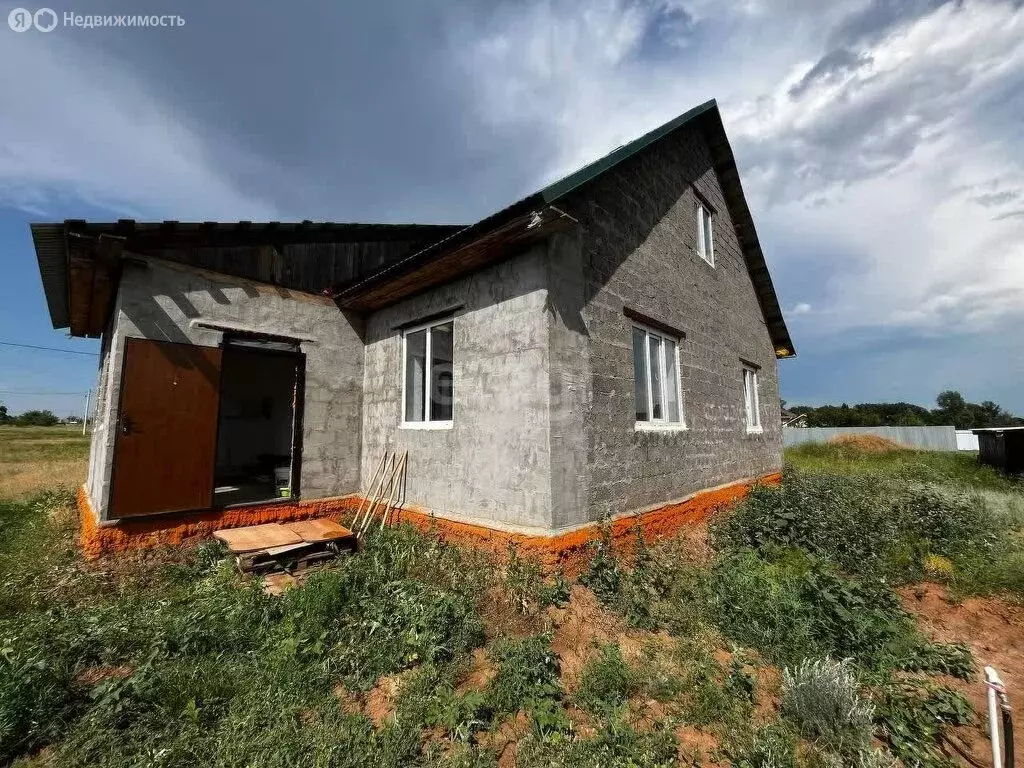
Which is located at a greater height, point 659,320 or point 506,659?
point 659,320

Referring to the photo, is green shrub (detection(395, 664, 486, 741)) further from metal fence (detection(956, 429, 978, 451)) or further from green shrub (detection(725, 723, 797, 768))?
metal fence (detection(956, 429, 978, 451))

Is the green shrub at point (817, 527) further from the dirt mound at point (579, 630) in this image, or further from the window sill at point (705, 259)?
the window sill at point (705, 259)

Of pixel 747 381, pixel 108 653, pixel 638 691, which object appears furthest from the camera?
pixel 747 381

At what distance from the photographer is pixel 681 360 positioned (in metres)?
7.36

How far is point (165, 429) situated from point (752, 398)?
11.3 meters

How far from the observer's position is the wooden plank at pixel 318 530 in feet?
19.0

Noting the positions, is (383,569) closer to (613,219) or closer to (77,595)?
(77,595)

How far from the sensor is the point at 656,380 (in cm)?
680

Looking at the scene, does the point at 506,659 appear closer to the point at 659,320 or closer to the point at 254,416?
the point at 659,320

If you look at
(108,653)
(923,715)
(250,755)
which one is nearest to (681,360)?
(923,715)

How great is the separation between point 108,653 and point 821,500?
30.6 ft

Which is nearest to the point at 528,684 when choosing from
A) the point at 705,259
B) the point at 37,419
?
the point at 705,259

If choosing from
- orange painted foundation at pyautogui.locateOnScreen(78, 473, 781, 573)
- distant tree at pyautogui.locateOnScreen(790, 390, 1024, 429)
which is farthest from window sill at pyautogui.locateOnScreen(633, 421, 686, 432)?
distant tree at pyautogui.locateOnScreen(790, 390, 1024, 429)

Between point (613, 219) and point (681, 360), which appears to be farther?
point (681, 360)
